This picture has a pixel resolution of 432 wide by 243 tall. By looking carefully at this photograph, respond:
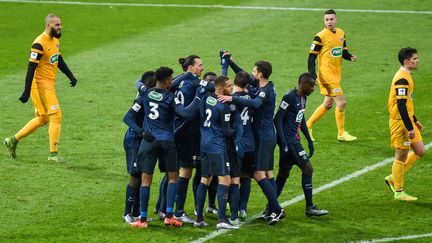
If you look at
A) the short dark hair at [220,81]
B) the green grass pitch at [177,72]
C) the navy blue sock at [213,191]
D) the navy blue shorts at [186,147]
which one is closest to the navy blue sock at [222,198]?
the green grass pitch at [177,72]

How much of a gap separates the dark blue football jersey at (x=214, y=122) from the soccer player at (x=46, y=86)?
4.39 m

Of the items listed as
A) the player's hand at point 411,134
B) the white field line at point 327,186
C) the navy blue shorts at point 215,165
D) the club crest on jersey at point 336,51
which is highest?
the club crest on jersey at point 336,51

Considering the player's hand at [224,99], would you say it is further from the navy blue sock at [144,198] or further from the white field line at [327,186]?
the white field line at [327,186]

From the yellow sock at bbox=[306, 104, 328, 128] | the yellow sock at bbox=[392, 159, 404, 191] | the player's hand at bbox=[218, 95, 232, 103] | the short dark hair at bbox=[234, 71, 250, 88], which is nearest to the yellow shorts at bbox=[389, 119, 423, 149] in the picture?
the yellow sock at bbox=[392, 159, 404, 191]

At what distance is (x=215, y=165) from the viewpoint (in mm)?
14719

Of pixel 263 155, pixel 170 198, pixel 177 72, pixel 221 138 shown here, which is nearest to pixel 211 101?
pixel 221 138

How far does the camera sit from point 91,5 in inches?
1241

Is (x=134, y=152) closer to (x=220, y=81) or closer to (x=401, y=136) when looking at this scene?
(x=220, y=81)

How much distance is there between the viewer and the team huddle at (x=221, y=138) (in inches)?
579

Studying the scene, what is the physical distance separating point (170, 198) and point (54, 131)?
4.24 meters

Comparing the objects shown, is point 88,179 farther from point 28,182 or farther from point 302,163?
point 302,163

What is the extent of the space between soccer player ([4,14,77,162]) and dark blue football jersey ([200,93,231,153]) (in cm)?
439

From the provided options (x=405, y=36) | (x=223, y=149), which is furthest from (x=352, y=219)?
(x=405, y=36)

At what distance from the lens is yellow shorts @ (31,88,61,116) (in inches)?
727
